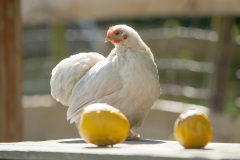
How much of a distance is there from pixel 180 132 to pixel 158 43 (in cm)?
856

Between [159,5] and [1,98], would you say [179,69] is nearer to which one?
[159,5]

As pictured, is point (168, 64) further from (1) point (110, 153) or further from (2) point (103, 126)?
(1) point (110, 153)

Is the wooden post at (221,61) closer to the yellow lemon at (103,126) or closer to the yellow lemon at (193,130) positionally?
the yellow lemon at (193,130)

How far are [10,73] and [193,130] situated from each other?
241cm

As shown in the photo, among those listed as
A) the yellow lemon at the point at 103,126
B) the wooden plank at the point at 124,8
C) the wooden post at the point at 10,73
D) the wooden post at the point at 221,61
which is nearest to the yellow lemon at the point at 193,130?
the yellow lemon at the point at 103,126

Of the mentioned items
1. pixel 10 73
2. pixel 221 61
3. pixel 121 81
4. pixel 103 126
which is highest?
pixel 221 61

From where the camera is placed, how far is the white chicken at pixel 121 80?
336 cm

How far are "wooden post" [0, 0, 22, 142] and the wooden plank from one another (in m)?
1.82

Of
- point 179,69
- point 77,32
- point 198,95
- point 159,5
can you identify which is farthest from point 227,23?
point 77,32

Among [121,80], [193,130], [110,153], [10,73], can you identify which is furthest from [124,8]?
[110,153]

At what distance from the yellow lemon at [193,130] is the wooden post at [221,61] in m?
4.21

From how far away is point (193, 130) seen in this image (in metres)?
2.68

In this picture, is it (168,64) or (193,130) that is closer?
(193,130)

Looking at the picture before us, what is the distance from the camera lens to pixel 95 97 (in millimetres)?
3445
